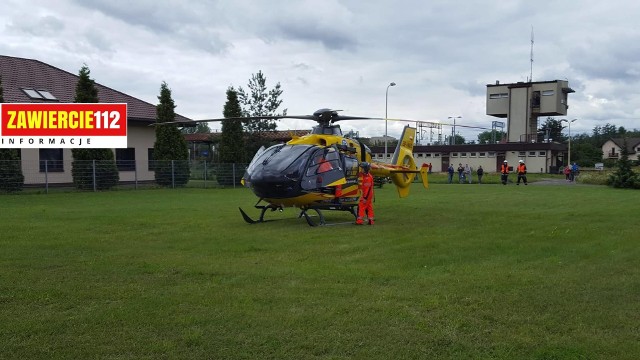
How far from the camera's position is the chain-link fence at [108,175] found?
951 inches

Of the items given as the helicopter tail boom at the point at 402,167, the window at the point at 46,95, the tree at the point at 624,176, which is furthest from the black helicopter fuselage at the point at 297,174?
the tree at the point at 624,176

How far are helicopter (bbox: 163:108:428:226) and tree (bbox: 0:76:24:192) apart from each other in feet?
51.3

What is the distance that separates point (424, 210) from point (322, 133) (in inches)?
166

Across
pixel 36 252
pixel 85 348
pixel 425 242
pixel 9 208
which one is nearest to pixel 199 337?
pixel 85 348

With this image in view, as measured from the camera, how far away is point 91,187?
86.3ft

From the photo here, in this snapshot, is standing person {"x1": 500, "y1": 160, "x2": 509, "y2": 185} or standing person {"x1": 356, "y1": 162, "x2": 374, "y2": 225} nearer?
standing person {"x1": 356, "y1": 162, "x2": 374, "y2": 225}

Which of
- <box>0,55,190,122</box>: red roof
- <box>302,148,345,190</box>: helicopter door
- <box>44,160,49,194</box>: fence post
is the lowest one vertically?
<box>44,160,49,194</box>: fence post

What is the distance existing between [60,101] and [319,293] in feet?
89.6

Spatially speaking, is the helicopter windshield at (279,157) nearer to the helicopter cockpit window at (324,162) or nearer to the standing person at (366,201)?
the helicopter cockpit window at (324,162)

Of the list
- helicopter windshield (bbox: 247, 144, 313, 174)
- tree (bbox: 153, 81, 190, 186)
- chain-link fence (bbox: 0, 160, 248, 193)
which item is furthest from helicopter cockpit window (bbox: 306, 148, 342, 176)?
tree (bbox: 153, 81, 190, 186)

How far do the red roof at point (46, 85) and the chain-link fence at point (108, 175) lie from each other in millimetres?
3338

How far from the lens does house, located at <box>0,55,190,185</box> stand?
88.3ft

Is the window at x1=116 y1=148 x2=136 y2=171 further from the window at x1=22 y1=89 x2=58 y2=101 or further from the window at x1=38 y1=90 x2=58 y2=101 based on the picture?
the window at x1=22 y1=89 x2=58 y2=101

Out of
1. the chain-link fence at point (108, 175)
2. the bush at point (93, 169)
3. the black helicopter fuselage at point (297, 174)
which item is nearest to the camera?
the black helicopter fuselage at point (297, 174)
